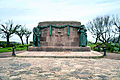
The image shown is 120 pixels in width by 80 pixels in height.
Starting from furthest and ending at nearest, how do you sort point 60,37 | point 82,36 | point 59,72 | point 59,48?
point 60,37 < point 82,36 < point 59,48 < point 59,72

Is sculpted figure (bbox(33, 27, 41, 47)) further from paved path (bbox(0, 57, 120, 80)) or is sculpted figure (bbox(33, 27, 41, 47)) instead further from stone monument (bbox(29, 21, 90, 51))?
paved path (bbox(0, 57, 120, 80))

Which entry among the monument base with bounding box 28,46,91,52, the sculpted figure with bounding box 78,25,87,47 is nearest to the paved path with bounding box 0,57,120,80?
the monument base with bounding box 28,46,91,52

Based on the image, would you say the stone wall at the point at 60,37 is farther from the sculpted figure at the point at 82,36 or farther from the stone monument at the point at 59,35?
the sculpted figure at the point at 82,36

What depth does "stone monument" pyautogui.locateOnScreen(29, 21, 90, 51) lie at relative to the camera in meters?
11.5

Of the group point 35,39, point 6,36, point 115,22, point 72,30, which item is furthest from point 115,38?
point 6,36

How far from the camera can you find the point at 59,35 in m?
11.6

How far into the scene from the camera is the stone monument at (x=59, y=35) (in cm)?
1148

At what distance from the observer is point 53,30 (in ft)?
38.4

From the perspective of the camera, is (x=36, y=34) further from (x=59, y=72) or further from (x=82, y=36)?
(x=59, y=72)

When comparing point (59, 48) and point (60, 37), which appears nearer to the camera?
point (59, 48)

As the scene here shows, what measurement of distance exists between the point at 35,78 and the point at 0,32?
34883 mm

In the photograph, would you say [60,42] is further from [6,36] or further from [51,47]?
[6,36]

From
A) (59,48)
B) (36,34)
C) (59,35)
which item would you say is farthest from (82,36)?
(36,34)

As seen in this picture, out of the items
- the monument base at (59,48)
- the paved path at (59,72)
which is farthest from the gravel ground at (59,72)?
the monument base at (59,48)
